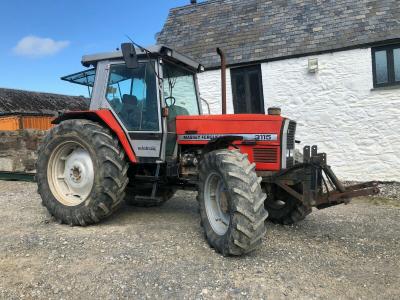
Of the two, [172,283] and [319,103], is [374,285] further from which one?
[319,103]

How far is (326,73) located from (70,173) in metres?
7.45

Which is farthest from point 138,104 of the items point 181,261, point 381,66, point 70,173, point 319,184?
point 381,66

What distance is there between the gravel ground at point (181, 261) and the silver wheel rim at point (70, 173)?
47cm

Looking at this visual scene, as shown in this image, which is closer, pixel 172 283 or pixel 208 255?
pixel 172 283

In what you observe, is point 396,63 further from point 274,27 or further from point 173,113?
point 173,113

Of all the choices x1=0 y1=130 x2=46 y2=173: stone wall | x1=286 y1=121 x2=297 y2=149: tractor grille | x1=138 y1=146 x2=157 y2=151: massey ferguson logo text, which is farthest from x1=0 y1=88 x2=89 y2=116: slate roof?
x1=286 y1=121 x2=297 y2=149: tractor grille

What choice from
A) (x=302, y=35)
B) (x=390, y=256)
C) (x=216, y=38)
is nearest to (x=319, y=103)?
(x=302, y=35)

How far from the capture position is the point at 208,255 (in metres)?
4.78

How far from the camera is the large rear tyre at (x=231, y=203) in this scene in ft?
14.7

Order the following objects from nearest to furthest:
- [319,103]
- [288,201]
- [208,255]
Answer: [208,255], [288,201], [319,103]

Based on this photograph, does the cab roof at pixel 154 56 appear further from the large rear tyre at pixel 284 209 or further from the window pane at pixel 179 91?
the large rear tyre at pixel 284 209

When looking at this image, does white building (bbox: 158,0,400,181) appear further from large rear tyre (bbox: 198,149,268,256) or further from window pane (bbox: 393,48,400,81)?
large rear tyre (bbox: 198,149,268,256)

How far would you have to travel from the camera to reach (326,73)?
11.1 m

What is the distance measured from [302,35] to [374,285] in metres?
8.84
